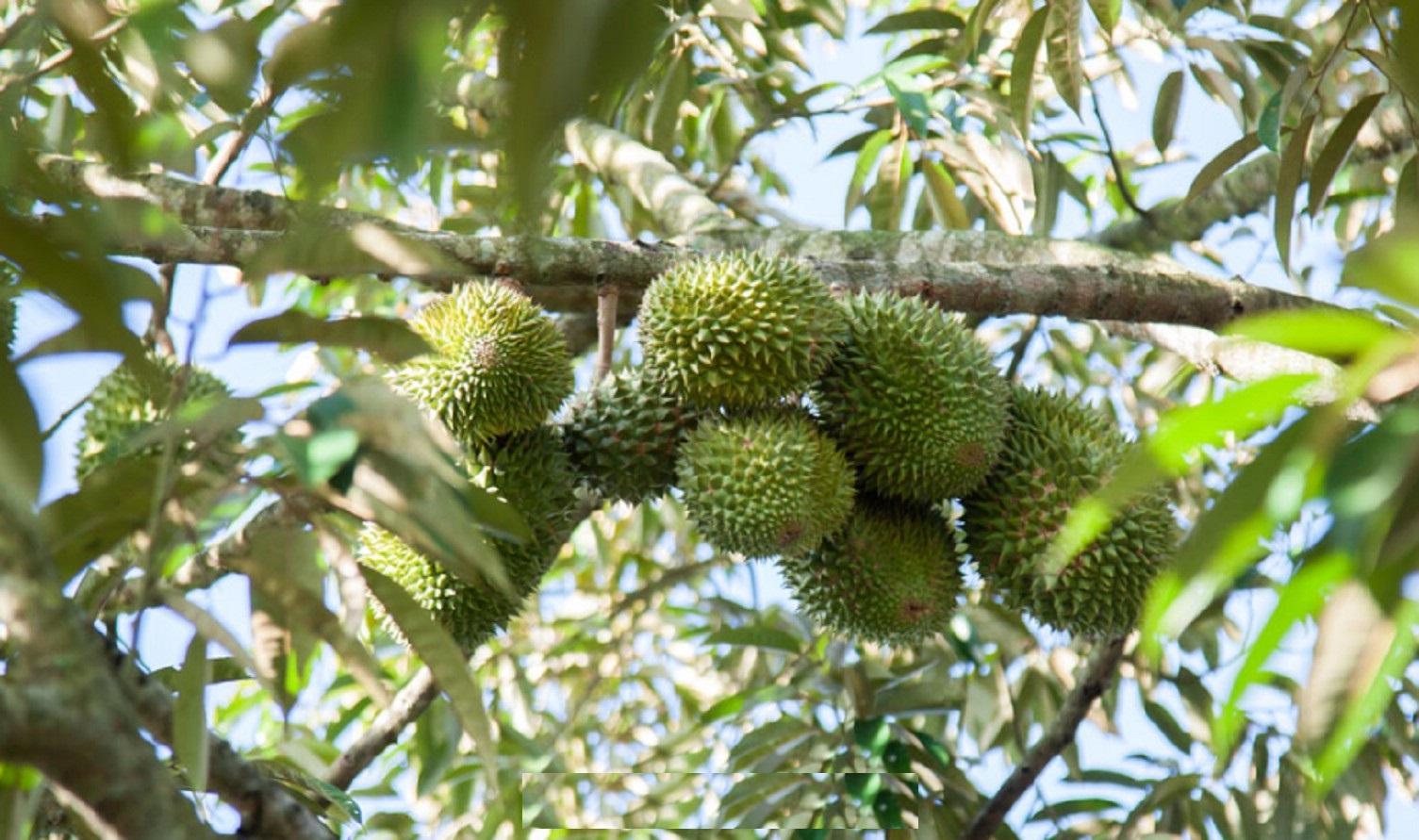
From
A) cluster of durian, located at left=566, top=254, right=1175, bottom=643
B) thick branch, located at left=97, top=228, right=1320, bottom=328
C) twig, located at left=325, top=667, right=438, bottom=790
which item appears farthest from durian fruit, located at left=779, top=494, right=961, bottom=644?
twig, located at left=325, top=667, right=438, bottom=790

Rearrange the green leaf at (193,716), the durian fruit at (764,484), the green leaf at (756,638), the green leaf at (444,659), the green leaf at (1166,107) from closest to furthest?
1. the green leaf at (193,716)
2. the green leaf at (444,659)
3. the durian fruit at (764,484)
4. the green leaf at (756,638)
5. the green leaf at (1166,107)

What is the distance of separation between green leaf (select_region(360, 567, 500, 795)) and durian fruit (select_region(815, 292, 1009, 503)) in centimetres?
113

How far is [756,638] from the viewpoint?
10.9 ft

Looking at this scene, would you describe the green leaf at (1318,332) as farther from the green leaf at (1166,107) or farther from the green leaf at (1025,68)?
the green leaf at (1166,107)

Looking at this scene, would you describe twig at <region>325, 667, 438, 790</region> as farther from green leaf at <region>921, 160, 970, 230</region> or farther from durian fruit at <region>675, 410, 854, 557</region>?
green leaf at <region>921, 160, 970, 230</region>

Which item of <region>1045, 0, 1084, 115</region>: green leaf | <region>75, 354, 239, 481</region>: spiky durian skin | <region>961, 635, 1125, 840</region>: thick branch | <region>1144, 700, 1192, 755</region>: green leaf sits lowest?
<region>1144, 700, 1192, 755</region>: green leaf

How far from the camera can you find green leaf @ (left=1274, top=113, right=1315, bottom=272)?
7.43 feet

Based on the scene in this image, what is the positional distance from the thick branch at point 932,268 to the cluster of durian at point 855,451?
0.11 m

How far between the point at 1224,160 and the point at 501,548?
160cm

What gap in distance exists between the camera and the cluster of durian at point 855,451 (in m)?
2.24

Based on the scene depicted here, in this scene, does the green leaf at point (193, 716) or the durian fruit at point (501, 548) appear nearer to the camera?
the green leaf at point (193, 716)

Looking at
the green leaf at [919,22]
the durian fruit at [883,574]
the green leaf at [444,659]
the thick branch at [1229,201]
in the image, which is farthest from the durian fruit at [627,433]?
the thick branch at [1229,201]

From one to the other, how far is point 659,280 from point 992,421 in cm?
64

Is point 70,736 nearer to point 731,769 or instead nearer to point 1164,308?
point 1164,308
